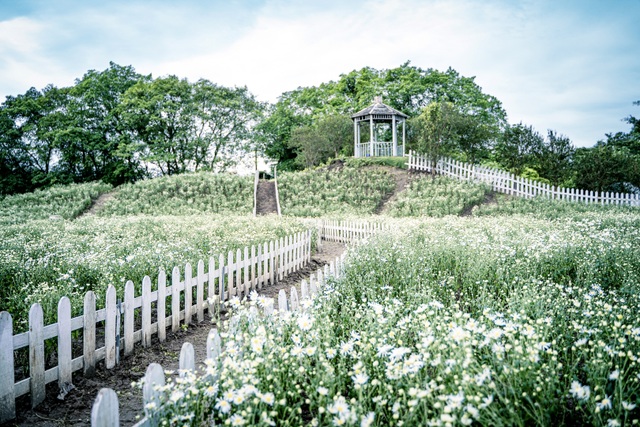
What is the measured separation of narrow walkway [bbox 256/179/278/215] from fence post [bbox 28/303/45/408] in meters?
17.5

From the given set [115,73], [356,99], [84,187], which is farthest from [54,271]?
[115,73]

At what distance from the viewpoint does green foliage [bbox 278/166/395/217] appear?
67.4 ft

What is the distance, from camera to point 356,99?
39.4 m

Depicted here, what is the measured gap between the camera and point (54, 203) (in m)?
23.0

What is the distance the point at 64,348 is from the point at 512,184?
69.8 ft

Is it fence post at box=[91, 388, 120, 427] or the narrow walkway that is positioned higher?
the narrow walkway

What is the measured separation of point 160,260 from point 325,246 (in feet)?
23.8

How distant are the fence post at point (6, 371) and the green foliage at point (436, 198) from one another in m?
16.7

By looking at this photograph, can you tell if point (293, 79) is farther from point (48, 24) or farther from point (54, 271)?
point (54, 271)

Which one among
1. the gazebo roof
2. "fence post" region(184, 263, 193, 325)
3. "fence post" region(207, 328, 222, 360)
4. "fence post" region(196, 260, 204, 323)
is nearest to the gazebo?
the gazebo roof

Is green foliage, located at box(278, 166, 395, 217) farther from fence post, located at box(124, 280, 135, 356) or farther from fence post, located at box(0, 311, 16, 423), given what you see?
fence post, located at box(0, 311, 16, 423)

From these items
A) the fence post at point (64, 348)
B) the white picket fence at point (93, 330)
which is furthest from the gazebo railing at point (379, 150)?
the fence post at point (64, 348)

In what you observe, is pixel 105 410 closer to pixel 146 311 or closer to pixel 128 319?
pixel 128 319

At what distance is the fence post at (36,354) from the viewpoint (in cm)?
323
